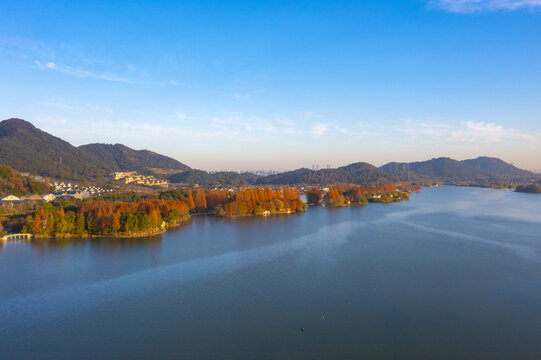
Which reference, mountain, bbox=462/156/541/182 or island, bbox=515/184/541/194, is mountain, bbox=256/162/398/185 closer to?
island, bbox=515/184/541/194

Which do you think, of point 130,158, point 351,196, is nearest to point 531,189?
point 351,196

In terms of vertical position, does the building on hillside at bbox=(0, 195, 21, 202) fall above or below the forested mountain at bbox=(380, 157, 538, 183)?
below

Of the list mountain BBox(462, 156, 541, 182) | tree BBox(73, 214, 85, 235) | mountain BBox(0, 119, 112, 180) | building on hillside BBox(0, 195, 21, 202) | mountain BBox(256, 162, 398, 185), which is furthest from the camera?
mountain BBox(462, 156, 541, 182)

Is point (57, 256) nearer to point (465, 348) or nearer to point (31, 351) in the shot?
point (31, 351)

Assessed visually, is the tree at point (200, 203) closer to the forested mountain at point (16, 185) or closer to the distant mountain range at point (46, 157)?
the forested mountain at point (16, 185)

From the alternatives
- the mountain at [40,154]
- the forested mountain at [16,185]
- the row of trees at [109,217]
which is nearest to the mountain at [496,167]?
the row of trees at [109,217]

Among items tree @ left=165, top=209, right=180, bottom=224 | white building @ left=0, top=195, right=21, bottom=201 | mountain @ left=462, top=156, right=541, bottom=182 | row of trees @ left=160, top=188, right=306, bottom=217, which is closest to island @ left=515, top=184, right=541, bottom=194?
row of trees @ left=160, top=188, right=306, bottom=217

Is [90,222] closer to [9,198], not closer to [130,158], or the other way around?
[9,198]
